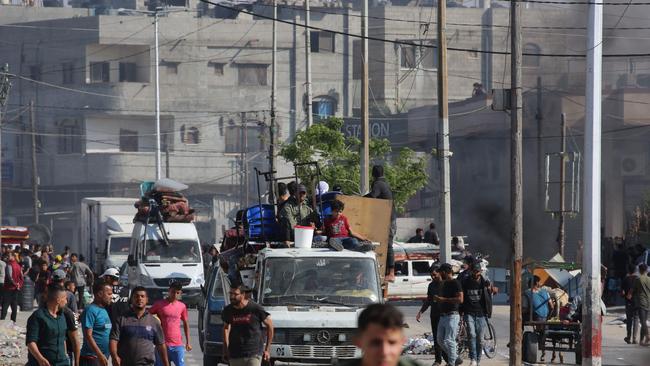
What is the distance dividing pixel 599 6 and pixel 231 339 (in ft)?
26.7

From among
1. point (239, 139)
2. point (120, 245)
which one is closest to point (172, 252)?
point (120, 245)

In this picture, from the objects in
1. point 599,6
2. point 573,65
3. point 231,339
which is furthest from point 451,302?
point 573,65

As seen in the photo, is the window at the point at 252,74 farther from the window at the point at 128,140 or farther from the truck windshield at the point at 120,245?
the truck windshield at the point at 120,245

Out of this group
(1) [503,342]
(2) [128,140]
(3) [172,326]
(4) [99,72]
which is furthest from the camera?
(4) [99,72]

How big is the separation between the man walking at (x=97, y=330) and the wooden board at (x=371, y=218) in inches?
252

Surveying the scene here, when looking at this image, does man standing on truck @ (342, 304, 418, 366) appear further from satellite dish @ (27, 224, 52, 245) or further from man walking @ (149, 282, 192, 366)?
satellite dish @ (27, 224, 52, 245)

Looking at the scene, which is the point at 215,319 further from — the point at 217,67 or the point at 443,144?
the point at 217,67

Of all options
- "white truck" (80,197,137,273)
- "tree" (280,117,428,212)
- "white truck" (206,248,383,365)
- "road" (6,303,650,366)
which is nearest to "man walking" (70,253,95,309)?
"road" (6,303,650,366)

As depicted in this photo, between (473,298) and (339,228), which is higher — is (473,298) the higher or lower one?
the lower one

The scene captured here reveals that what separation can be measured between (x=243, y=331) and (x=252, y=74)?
6444cm

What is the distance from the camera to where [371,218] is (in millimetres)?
19891

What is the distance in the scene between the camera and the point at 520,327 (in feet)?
67.2

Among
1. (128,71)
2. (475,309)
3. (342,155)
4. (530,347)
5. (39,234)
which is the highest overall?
(128,71)

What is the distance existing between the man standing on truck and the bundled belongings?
1141 inches
